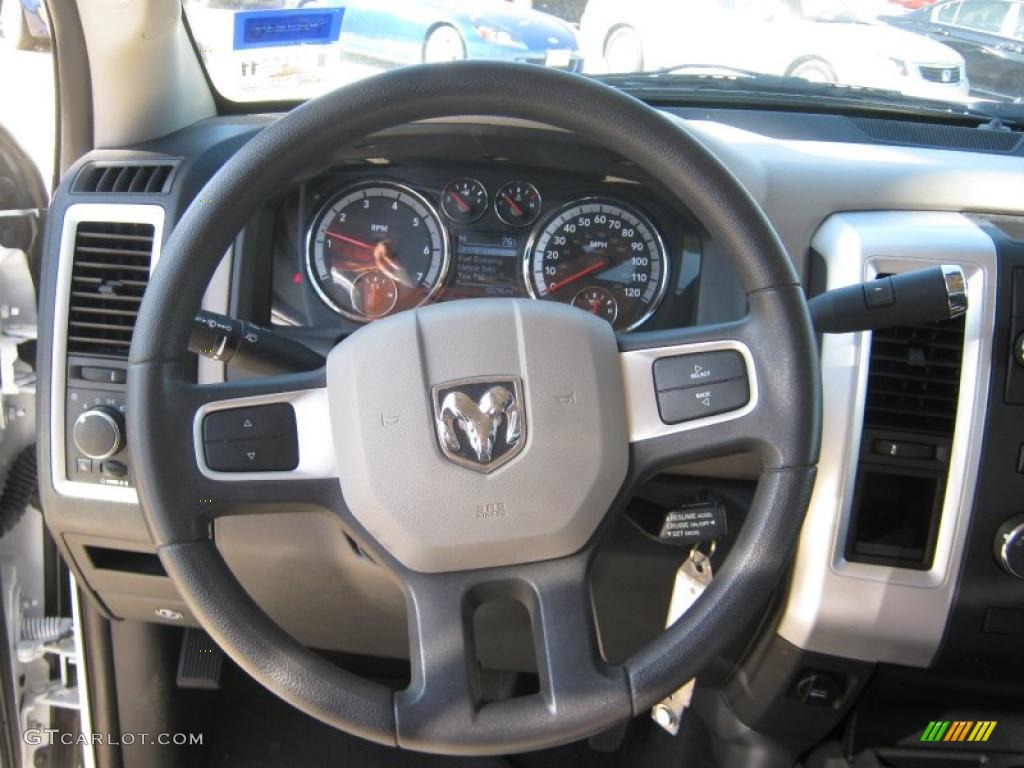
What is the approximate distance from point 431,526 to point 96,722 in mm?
1146

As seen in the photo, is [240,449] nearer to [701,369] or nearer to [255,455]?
[255,455]

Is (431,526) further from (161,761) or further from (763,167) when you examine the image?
(161,761)

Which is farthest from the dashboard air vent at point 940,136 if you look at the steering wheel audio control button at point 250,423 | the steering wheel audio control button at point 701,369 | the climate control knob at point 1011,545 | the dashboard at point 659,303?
the steering wheel audio control button at point 250,423

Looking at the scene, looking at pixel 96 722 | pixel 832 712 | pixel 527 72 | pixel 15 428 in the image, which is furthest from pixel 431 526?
pixel 96 722

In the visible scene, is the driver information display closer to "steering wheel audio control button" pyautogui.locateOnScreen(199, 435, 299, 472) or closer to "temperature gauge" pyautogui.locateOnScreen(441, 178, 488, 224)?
"temperature gauge" pyautogui.locateOnScreen(441, 178, 488, 224)

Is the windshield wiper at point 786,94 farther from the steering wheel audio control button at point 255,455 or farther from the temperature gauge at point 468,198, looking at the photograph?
the steering wheel audio control button at point 255,455

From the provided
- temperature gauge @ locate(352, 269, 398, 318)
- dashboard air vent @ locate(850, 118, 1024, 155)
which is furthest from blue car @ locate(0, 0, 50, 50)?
dashboard air vent @ locate(850, 118, 1024, 155)

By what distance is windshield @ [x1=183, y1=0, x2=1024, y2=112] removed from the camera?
1.66 metres

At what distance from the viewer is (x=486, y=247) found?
1.54 metres

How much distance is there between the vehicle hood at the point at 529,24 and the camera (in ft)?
5.60

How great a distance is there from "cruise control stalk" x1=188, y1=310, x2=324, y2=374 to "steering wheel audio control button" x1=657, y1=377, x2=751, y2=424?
45cm

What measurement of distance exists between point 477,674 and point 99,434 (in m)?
0.67

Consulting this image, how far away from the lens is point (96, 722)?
1.85m
